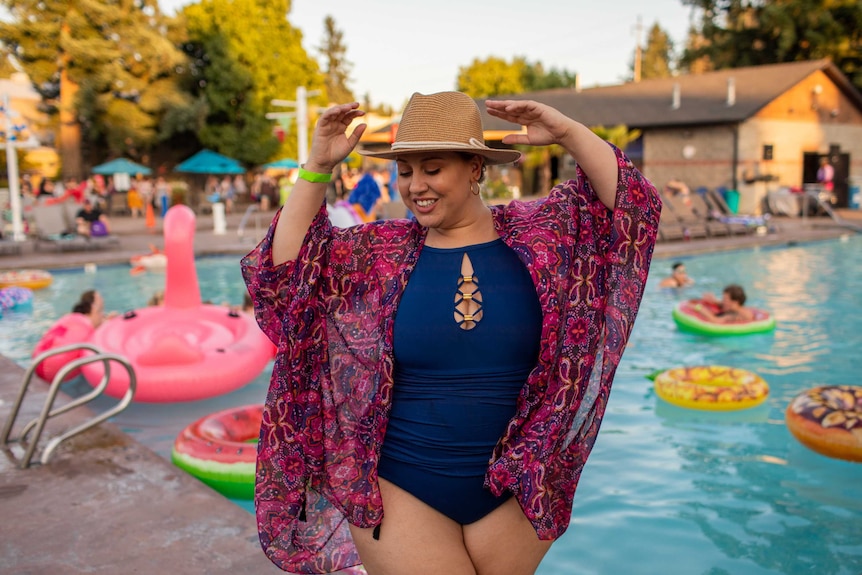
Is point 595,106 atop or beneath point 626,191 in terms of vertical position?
atop

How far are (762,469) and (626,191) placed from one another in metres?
4.62

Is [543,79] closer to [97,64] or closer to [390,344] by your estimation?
[97,64]

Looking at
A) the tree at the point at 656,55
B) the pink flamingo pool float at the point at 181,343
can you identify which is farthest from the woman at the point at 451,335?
the tree at the point at 656,55

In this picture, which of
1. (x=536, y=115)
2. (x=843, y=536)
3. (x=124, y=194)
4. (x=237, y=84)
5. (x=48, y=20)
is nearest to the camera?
(x=536, y=115)

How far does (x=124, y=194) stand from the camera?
34.1 m

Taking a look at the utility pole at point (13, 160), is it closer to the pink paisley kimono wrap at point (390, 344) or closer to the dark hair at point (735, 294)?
the dark hair at point (735, 294)

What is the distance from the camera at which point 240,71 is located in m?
38.3

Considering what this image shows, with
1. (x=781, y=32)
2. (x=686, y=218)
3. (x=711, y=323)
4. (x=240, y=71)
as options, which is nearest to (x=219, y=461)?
(x=711, y=323)

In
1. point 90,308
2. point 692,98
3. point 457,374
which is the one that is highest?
point 692,98

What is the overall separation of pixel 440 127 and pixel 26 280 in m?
13.9

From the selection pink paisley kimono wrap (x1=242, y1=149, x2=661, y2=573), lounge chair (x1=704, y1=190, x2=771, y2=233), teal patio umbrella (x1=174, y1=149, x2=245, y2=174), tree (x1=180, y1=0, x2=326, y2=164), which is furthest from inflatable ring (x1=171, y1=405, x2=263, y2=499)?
tree (x1=180, y1=0, x2=326, y2=164)

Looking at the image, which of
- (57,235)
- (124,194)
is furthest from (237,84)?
(57,235)

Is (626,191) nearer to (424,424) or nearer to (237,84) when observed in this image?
(424,424)

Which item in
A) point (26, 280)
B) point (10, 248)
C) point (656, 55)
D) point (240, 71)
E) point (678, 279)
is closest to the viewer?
point (678, 279)
